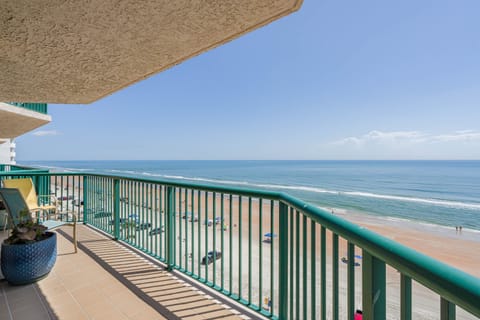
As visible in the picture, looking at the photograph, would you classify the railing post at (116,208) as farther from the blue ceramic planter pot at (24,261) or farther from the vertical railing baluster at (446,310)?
the vertical railing baluster at (446,310)

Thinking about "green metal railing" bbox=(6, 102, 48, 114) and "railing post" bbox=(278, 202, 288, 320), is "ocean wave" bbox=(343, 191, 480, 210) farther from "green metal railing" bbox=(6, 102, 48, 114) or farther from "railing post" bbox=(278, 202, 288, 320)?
"green metal railing" bbox=(6, 102, 48, 114)

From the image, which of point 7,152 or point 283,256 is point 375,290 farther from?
point 7,152

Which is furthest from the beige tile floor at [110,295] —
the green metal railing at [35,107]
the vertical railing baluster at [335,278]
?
the green metal railing at [35,107]

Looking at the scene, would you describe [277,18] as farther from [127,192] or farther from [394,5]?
[394,5]

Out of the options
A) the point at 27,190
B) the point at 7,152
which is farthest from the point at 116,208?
the point at 7,152

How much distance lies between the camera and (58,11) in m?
1.26

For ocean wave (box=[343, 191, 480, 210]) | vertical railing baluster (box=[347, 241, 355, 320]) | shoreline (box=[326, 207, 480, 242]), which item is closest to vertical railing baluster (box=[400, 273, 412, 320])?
vertical railing baluster (box=[347, 241, 355, 320])

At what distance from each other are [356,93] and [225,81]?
19155 millimetres

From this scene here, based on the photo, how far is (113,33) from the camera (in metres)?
1.51

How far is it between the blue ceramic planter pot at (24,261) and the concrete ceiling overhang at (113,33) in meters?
1.72

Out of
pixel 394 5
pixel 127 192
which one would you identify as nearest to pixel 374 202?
pixel 394 5

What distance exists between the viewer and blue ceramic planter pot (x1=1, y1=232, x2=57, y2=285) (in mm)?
2256

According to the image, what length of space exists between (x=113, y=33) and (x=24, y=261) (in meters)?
2.41

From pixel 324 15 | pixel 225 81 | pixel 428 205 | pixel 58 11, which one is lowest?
pixel 428 205
